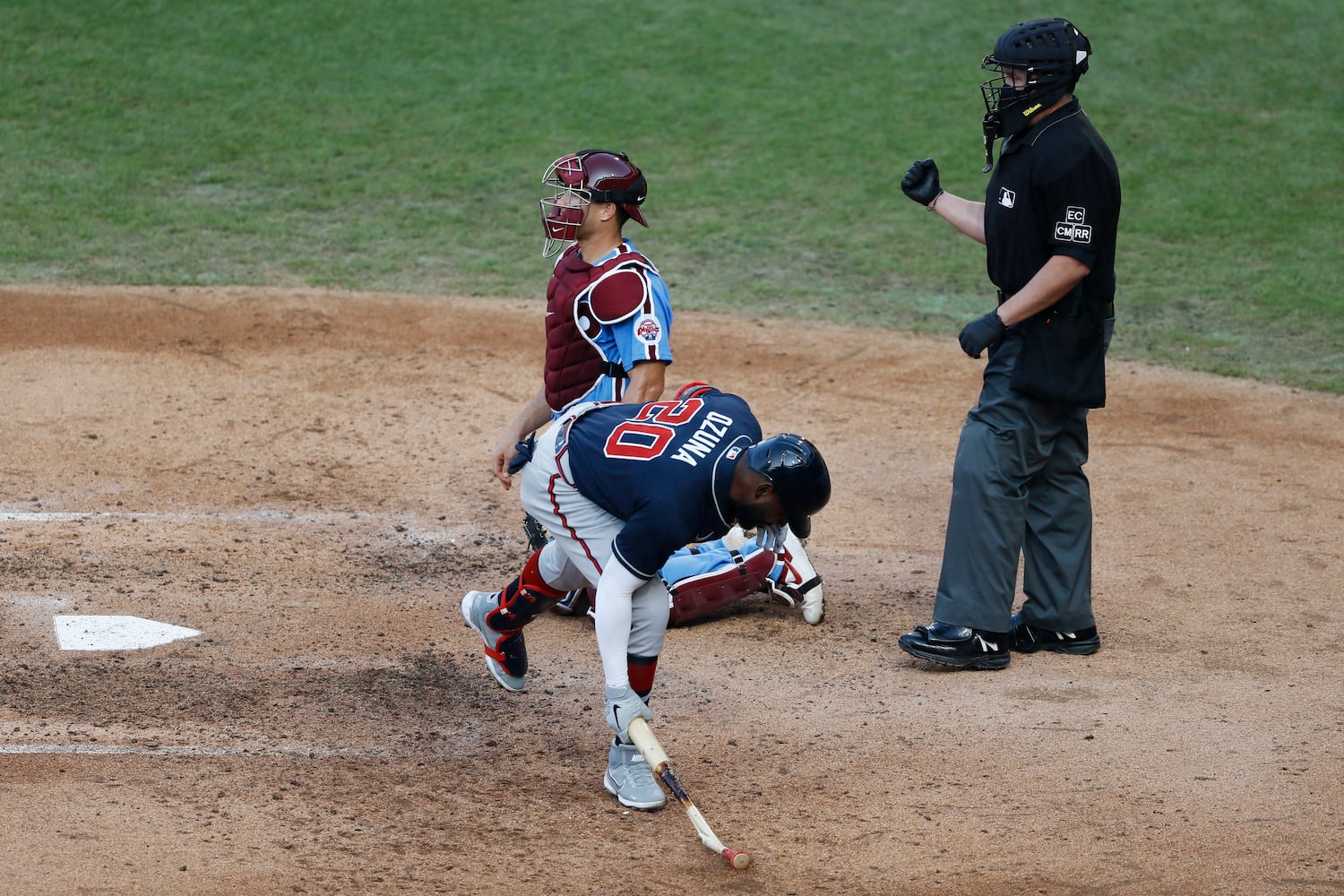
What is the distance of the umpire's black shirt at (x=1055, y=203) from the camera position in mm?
4930

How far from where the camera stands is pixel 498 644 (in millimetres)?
4738

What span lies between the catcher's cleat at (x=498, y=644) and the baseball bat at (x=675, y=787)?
87 centimetres

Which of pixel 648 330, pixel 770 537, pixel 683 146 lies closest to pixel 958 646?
pixel 770 537

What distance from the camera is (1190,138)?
1320 centimetres

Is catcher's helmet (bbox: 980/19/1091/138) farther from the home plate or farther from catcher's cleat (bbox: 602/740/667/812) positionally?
the home plate

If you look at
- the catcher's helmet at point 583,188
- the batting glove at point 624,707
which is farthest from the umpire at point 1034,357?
the batting glove at point 624,707

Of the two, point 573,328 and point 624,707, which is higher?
point 573,328

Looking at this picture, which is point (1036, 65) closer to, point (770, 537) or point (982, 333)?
point (982, 333)

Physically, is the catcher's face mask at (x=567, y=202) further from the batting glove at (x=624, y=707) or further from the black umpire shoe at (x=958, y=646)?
the black umpire shoe at (x=958, y=646)

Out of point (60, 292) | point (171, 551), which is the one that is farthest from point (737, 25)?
point (171, 551)

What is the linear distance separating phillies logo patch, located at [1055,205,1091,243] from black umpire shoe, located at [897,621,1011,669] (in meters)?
1.41

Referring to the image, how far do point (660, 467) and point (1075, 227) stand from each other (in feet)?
6.10

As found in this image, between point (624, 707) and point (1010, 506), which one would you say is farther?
point (1010, 506)

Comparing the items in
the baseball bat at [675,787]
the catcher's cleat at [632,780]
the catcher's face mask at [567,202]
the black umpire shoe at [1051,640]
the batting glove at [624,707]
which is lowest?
the black umpire shoe at [1051,640]
